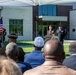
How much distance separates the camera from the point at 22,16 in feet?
169

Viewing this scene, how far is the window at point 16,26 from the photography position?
52375 mm

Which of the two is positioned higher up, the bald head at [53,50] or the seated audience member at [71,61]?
the bald head at [53,50]

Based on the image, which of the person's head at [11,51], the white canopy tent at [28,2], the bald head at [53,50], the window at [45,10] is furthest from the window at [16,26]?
the bald head at [53,50]

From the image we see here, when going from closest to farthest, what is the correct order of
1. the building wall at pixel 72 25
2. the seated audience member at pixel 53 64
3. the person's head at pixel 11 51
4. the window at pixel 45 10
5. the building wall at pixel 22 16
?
the seated audience member at pixel 53 64
the person's head at pixel 11 51
the building wall at pixel 22 16
the window at pixel 45 10
the building wall at pixel 72 25

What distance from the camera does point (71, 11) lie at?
187ft

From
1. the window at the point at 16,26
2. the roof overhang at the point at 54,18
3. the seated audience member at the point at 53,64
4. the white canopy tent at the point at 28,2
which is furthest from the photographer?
the roof overhang at the point at 54,18

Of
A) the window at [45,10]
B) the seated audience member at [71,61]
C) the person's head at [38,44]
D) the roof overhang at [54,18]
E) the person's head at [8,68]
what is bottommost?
the seated audience member at [71,61]

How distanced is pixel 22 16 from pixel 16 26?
93.9 inches

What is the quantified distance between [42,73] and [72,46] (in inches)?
91.9

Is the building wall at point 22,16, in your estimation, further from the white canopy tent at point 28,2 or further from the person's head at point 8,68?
the person's head at point 8,68

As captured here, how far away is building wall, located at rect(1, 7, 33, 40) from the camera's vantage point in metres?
50.9

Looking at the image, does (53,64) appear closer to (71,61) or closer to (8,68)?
(8,68)

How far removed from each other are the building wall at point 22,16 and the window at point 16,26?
0.68 meters

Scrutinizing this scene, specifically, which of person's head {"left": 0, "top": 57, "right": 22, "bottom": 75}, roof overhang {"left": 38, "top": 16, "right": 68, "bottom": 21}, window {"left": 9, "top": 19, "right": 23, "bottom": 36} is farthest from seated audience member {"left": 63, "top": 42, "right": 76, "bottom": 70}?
roof overhang {"left": 38, "top": 16, "right": 68, "bottom": 21}
